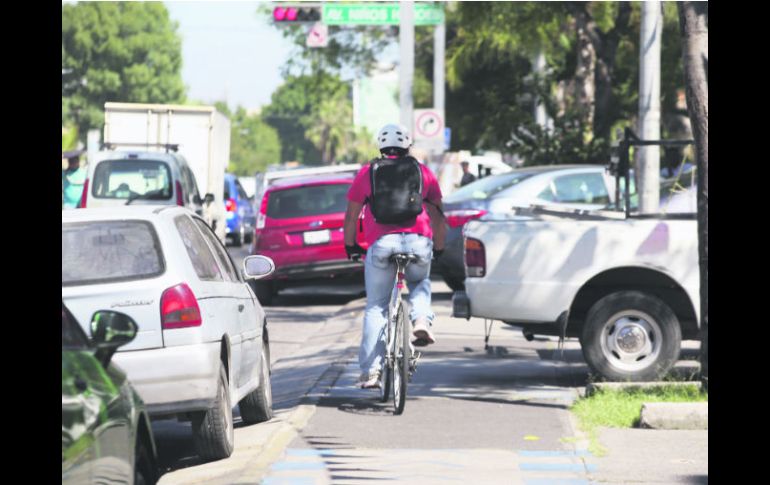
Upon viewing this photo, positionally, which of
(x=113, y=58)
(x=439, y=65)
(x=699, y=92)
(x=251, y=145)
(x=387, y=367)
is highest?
(x=113, y=58)

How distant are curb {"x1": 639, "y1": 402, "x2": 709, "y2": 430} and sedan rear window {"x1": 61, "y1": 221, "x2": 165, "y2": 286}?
3.15m

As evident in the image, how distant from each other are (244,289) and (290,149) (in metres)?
168

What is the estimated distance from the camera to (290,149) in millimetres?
176250

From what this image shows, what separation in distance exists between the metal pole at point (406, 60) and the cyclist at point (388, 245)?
16.5m

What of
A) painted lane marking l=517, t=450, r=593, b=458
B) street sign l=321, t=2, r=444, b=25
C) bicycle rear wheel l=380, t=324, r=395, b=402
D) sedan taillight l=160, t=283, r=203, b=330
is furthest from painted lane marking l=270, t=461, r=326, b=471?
street sign l=321, t=2, r=444, b=25

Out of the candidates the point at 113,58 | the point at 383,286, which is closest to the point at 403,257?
the point at 383,286

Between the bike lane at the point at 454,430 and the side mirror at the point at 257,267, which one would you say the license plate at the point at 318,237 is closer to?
the bike lane at the point at 454,430

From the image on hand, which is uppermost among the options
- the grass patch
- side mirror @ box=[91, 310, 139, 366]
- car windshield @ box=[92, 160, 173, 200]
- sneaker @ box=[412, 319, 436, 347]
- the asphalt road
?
car windshield @ box=[92, 160, 173, 200]

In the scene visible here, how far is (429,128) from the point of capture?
86.7 ft

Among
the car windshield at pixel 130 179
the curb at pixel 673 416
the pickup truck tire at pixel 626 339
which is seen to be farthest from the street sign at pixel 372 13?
the curb at pixel 673 416

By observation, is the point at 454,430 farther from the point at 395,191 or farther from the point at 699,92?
the point at 699,92

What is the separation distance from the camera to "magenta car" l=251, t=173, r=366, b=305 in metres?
19.4

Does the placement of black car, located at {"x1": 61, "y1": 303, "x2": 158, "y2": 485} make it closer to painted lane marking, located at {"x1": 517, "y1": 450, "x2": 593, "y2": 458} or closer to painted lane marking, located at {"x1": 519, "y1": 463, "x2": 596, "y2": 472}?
painted lane marking, located at {"x1": 519, "y1": 463, "x2": 596, "y2": 472}

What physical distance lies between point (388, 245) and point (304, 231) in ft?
31.8
